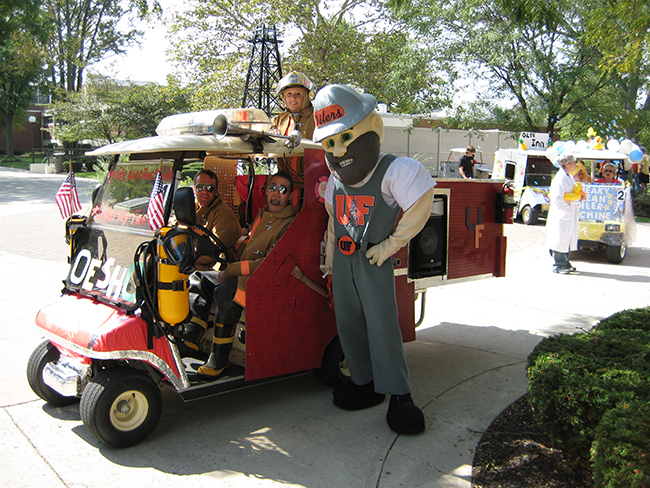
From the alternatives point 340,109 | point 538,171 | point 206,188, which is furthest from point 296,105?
point 538,171

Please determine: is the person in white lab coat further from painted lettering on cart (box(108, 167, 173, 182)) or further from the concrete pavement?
painted lettering on cart (box(108, 167, 173, 182))

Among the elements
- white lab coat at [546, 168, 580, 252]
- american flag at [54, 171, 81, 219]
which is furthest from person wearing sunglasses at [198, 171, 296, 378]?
white lab coat at [546, 168, 580, 252]

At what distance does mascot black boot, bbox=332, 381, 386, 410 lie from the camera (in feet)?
13.6

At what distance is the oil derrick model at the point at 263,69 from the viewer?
14477 millimetres

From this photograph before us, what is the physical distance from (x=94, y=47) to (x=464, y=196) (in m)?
40.9

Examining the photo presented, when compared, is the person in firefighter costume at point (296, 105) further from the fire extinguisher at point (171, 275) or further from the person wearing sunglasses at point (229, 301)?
the fire extinguisher at point (171, 275)

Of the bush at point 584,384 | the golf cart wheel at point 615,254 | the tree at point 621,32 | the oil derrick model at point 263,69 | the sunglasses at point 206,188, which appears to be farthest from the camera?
the oil derrick model at point 263,69

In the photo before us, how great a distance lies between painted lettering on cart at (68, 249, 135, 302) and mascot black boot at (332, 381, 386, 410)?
1.66 metres

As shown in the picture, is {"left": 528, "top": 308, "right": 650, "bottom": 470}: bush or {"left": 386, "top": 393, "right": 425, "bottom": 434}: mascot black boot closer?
{"left": 528, "top": 308, "right": 650, "bottom": 470}: bush

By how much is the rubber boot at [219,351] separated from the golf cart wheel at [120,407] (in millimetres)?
408

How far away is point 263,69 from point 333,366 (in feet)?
39.4

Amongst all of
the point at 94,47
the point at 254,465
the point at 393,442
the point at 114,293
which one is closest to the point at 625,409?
the point at 393,442

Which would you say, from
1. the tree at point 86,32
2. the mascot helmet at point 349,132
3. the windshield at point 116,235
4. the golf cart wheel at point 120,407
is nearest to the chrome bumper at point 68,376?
the golf cart wheel at point 120,407

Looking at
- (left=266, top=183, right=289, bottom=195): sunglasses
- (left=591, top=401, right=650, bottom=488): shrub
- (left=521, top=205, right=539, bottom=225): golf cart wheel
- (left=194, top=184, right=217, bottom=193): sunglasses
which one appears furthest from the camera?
(left=521, top=205, right=539, bottom=225): golf cart wheel
